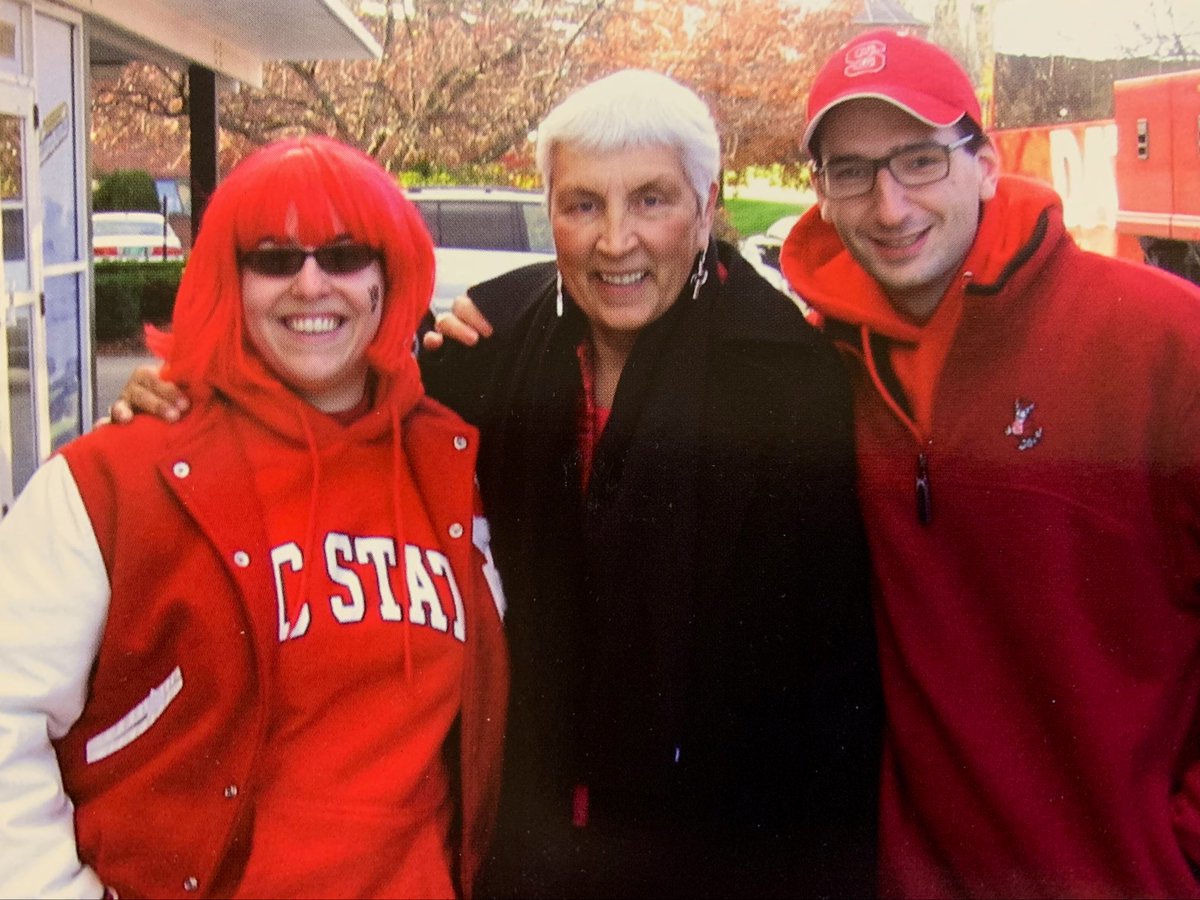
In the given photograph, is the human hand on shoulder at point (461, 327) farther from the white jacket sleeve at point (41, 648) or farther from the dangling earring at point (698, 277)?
the white jacket sleeve at point (41, 648)

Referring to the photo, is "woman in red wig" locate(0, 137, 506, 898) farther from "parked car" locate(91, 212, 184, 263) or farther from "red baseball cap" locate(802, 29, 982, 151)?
"red baseball cap" locate(802, 29, 982, 151)

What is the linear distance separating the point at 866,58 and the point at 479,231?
1.96ft

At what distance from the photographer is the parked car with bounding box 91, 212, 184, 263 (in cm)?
163

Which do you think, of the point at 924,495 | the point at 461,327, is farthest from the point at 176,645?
the point at 924,495

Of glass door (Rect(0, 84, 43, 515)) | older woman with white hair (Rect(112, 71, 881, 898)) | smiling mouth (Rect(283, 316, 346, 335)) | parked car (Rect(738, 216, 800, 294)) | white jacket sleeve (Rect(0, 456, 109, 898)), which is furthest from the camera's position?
glass door (Rect(0, 84, 43, 515))

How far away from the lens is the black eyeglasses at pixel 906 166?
142 cm

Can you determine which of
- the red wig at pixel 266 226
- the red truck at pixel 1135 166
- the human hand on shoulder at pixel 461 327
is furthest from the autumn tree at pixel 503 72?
the red truck at pixel 1135 166

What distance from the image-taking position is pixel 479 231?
170 cm

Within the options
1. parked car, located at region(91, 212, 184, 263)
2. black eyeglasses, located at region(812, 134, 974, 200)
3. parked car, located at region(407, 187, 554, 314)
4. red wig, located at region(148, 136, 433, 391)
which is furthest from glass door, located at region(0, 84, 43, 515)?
black eyeglasses, located at region(812, 134, 974, 200)

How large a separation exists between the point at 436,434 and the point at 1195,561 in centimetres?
95

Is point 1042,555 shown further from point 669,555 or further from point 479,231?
point 479,231

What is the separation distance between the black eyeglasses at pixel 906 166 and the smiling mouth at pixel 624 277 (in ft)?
0.89

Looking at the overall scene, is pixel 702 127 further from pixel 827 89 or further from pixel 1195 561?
pixel 1195 561

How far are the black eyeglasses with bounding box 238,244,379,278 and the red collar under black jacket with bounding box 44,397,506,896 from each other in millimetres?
178
